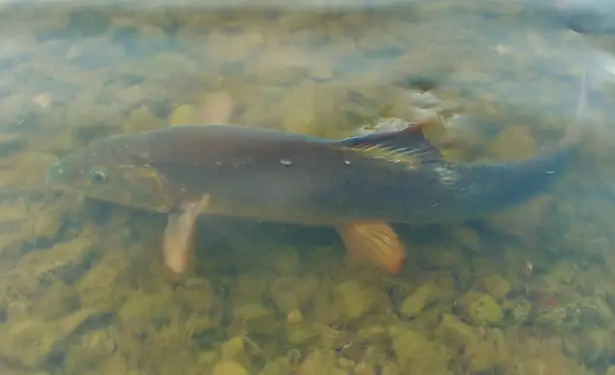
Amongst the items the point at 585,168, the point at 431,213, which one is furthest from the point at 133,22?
the point at 585,168

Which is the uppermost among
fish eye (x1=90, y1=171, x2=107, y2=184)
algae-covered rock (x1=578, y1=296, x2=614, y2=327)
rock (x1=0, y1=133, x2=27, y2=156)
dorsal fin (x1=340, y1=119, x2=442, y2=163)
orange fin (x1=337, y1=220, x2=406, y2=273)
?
dorsal fin (x1=340, y1=119, x2=442, y2=163)

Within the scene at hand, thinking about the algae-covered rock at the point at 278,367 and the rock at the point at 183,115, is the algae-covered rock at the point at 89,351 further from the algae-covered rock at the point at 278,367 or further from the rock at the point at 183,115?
the rock at the point at 183,115

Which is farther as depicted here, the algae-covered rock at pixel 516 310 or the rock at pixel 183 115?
the rock at pixel 183 115

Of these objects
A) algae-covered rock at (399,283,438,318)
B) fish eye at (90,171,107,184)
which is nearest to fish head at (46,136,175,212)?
fish eye at (90,171,107,184)

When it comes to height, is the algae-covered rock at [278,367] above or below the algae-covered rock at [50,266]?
below

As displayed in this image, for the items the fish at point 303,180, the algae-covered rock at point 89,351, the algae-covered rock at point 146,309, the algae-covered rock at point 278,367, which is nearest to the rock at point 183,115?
the fish at point 303,180

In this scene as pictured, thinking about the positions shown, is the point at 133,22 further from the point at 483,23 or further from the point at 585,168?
the point at 585,168

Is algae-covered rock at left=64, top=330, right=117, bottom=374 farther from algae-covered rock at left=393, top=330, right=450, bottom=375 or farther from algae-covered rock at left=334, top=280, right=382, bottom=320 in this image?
algae-covered rock at left=393, top=330, right=450, bottom=375
